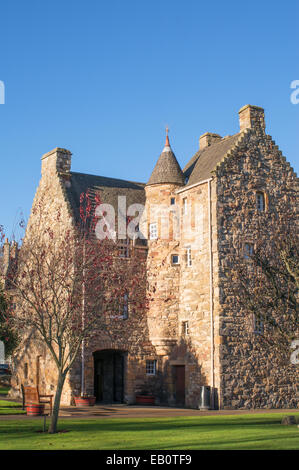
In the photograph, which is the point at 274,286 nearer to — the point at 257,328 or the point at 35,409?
the point at 257,328

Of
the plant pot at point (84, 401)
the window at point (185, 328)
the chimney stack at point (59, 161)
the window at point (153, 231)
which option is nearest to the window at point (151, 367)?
the window at point (185, 328)

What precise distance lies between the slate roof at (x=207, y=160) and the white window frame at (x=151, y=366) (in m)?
10.2

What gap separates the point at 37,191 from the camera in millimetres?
39062

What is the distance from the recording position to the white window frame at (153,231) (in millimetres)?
35156

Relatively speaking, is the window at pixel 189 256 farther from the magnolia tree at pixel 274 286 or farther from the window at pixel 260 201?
the window at pixel 260 201

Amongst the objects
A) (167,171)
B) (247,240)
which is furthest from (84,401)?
(167,171)

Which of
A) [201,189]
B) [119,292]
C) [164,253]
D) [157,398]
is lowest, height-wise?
[157,398]

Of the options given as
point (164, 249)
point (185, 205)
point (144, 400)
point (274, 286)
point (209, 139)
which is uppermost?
point (209, 139)

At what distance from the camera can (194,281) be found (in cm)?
3275

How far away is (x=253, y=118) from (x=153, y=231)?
27.8ft
